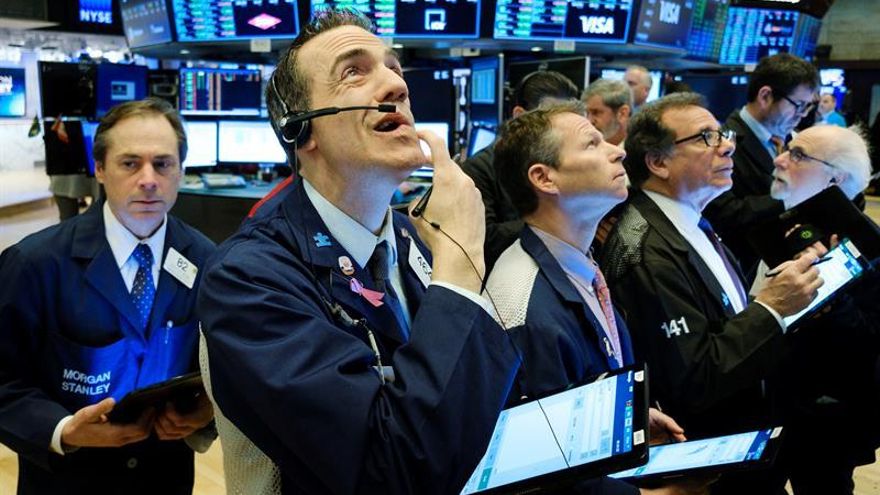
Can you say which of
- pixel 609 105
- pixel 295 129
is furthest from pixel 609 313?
pixel 609 105

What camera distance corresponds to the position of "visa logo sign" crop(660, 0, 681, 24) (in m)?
6.97

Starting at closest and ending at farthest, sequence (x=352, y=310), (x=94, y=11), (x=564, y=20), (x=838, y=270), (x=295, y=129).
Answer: (x=352, y=310)
(x=295, y=129)
(x=838, y=270)
(x=564, y=20)
(x=94, y=11)

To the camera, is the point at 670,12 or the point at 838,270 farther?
the point at 670,12

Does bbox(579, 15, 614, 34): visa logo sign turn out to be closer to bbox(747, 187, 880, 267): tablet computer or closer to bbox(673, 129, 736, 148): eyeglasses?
bbox(673, 129, 736, 148): eyeglasses

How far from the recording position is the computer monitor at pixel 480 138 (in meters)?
5.67

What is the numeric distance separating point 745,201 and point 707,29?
531 centimetres

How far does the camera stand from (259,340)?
1.08m

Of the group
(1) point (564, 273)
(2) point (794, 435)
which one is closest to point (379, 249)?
(1) point (564, 273)

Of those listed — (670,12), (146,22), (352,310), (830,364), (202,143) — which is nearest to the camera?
(352,310)

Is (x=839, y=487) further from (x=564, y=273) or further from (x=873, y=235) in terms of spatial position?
(x=564, y=273)

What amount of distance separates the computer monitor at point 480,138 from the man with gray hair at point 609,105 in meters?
1.32

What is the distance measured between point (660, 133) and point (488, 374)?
169 centimetres

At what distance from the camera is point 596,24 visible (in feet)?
21.0

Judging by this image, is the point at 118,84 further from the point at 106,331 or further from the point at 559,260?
the point at 559,260
